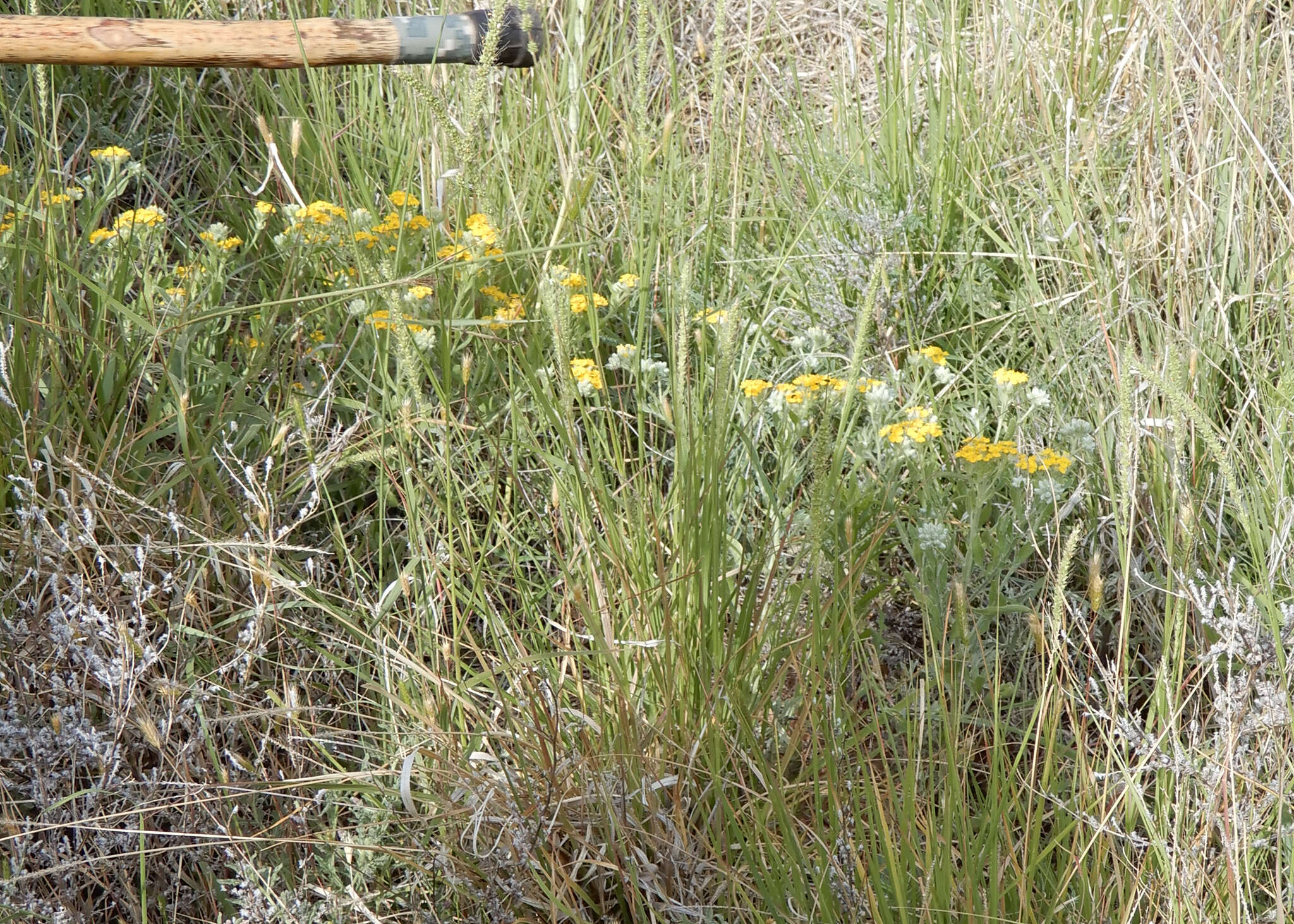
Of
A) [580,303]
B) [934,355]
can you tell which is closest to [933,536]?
[934,355]

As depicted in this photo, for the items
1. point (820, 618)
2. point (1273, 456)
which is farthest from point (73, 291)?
point (1273, 456)

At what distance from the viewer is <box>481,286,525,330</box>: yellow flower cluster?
1.94 m

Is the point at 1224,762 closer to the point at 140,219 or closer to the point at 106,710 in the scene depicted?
the point at 106,710

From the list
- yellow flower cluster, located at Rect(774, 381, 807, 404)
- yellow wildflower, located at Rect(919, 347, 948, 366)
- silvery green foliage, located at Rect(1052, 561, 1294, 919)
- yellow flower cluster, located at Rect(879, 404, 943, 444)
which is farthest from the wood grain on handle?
silvery green foliage, located at Rect(1052, 561, 1294, 919)

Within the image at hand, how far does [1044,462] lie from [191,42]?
51.4 inches

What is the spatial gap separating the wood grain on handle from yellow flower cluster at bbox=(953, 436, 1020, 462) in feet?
3.20

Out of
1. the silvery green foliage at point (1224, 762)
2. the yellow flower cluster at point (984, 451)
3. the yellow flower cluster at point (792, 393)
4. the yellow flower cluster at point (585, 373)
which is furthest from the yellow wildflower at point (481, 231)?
the silvery green foliage at point (1224, 762)

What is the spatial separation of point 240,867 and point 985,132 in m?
2.09

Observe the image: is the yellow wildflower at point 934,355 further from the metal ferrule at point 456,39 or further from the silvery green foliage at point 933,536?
the metal ferrule at point 456,39

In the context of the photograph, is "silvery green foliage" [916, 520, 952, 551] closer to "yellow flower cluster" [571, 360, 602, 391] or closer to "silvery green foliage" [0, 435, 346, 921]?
"yellow flower cluster" [571, 360, 602, 391]

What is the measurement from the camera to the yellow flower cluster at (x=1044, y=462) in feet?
5.76

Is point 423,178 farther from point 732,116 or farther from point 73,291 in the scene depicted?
point 732,116

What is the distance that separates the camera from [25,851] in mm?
1401

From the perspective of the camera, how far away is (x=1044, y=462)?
1.75 meters
